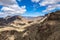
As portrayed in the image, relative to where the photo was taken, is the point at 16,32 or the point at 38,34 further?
the point at 16,32

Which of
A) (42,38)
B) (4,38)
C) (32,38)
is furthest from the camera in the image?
(4,38)

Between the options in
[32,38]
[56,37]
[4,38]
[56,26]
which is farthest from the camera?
[4,38]

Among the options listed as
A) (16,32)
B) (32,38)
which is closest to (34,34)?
(32,38)

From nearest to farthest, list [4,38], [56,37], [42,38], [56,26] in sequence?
[56,37]
[56,26]
[42,38]
[4,38]

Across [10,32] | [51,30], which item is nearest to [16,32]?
[10,32]

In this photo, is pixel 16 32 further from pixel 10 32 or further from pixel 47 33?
pixel 47 33

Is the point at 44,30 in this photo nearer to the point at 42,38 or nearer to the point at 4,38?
the point at 42,38

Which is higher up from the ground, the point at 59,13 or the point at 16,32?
the point at 59,13

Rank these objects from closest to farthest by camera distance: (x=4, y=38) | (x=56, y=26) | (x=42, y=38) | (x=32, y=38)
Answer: (x=56, y=26) → (x=42, y=38) → (x=32, y=38) → (x=4, y=38)

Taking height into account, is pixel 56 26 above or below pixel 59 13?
below
